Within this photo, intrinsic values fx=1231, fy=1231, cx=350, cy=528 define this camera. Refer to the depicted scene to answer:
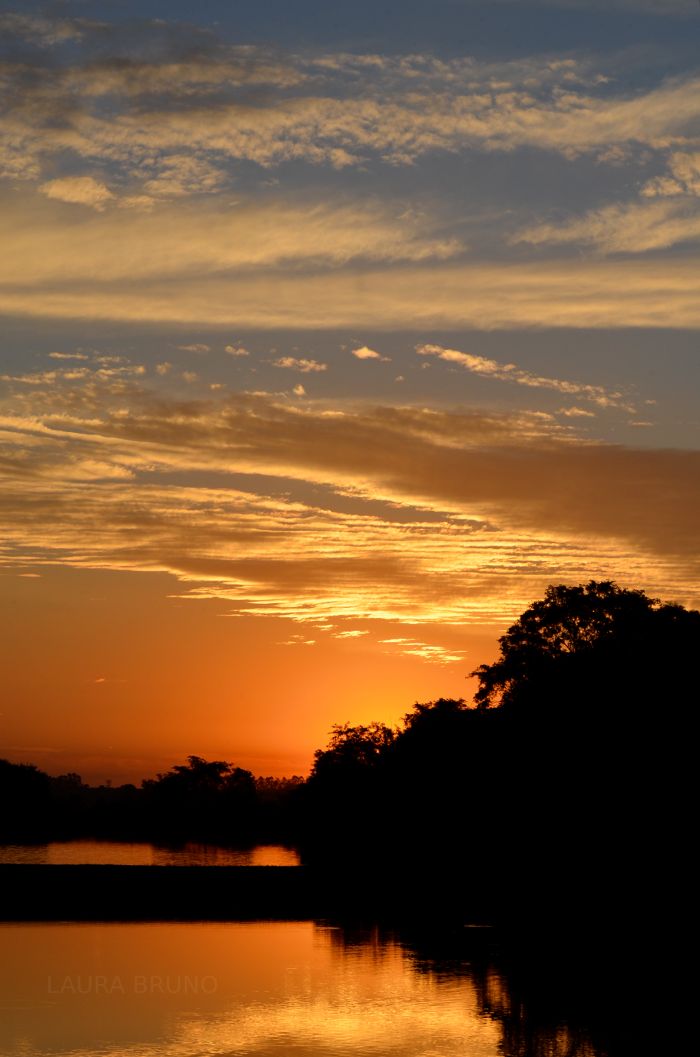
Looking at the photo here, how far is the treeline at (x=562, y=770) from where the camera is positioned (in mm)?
57469

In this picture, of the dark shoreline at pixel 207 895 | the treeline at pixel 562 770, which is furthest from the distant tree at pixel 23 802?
the dark shoreline at pixel 207 895

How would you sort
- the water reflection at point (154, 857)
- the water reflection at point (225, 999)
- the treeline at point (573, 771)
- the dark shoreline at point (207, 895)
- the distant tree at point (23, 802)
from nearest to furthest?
the water reflection at point (225, 999) → the dark shoreline at point (207, 895) → the treeline at point (573, 771) → the water reflection at point (154, 857) → the distant tree at point (23, 802)

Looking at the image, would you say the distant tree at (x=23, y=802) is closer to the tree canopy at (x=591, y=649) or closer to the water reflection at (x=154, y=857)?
the water reflection at (x=154, y=857)

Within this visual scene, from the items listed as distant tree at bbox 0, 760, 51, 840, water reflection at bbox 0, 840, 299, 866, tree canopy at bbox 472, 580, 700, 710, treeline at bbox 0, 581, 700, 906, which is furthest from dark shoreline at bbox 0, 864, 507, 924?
distant tree at bbox 0, 760, 51, 840

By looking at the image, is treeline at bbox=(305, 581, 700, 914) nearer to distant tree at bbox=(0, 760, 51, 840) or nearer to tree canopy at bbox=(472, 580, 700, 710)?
tree canopy at bbox=(472, 580, 700, 710)

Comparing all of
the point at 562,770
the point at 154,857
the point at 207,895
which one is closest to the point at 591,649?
the point at 562,770

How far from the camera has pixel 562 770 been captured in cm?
6178

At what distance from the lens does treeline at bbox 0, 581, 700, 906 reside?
2263 inches

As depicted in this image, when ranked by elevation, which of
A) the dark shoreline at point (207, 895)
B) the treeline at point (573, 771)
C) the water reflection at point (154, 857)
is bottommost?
the water reflection at point (154, 857)

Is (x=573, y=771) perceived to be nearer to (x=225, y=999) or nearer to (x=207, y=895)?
(x=207, y=895)

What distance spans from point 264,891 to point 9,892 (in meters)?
11.1

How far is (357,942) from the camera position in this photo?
39531mm

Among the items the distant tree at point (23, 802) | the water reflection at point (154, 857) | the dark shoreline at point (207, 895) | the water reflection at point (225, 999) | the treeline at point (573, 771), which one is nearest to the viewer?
the water reflection at point (225, 999)

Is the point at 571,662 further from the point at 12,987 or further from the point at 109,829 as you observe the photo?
the point at 109,829
